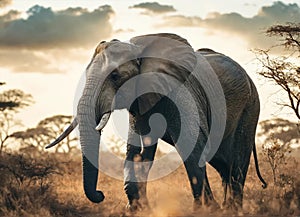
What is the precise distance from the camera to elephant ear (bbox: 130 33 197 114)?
27.2 feet

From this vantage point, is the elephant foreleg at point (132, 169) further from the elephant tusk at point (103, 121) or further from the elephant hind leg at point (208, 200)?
the elephant tusk at point (103, 121)

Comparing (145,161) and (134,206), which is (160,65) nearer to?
(145,161)

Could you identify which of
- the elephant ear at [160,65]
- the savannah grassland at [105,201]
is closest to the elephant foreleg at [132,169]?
the savannah grassland at [105,201]

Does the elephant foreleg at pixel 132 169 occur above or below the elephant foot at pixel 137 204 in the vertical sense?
above

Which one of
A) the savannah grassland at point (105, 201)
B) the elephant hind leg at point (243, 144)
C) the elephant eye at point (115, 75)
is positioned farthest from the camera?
the elephant hind leg at point (243, 144)

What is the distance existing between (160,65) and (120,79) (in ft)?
2.46

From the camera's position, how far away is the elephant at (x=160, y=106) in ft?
25.1

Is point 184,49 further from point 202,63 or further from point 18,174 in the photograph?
point 18,174

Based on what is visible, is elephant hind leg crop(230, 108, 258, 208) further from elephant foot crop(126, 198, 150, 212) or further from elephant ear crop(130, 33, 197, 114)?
elephant foot crop(126, 198, 150, 212)

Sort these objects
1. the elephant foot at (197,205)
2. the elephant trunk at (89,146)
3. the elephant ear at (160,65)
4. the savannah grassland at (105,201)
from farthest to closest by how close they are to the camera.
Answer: the elephant ear at (160,65)
the elephant foot at (197,205)
the savannah grassland at (105,201)
the elephant trunk at (89,146)

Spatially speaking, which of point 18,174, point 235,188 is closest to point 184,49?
point 235,188

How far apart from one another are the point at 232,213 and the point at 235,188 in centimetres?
191

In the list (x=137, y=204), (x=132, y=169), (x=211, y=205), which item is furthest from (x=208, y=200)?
(x=132, y=169)

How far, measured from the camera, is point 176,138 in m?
8.45
